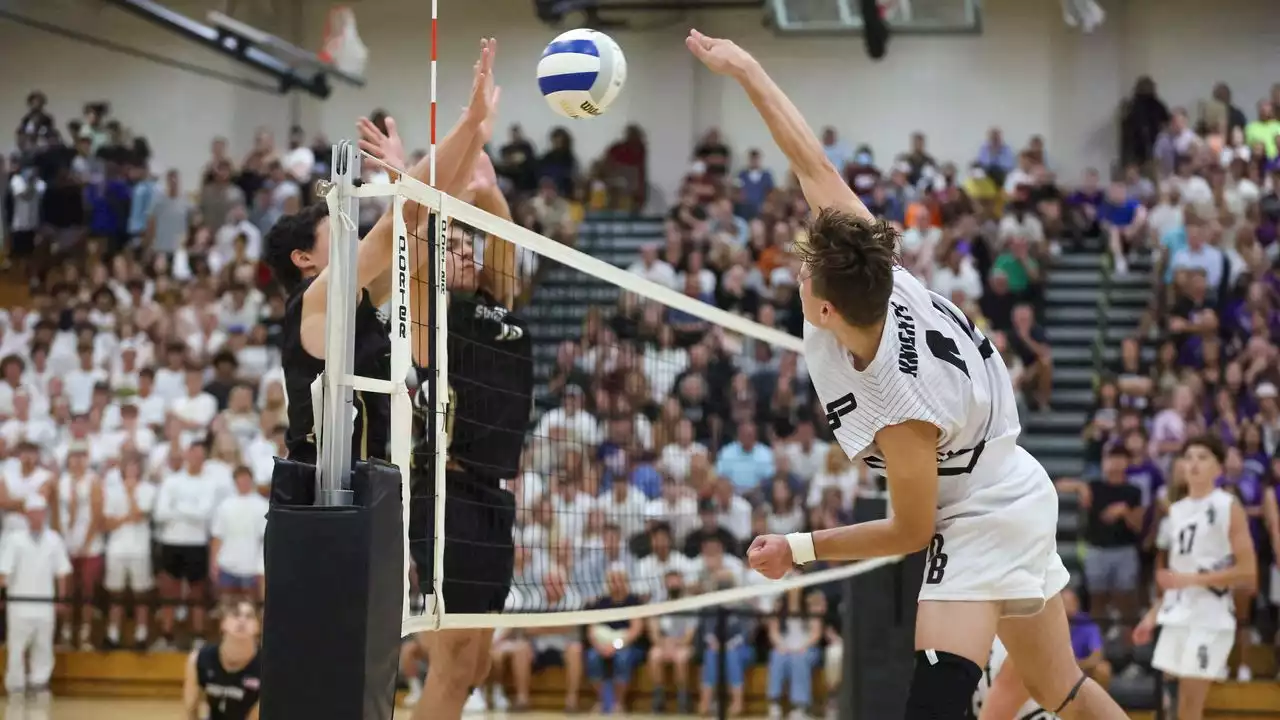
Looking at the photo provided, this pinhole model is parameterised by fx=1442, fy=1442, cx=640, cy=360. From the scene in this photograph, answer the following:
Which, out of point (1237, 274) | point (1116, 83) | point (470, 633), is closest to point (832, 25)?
point (1116, 83)

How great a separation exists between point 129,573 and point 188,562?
0.58 metres

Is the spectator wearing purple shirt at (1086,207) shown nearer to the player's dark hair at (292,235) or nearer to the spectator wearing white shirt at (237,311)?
the spectator wearing white shirt at (237,311)

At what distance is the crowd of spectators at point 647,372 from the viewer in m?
11.0

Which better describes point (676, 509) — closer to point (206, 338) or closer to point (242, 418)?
point (242, 418)

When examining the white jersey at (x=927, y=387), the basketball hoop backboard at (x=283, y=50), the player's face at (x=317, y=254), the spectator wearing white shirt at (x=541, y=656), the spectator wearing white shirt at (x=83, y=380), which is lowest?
the spectator wearing white shirt at (x=541, y=656)

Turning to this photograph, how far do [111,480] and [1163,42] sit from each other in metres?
15.7

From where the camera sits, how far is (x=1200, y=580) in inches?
371

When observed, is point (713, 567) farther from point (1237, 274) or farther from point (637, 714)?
point (1237, 274)

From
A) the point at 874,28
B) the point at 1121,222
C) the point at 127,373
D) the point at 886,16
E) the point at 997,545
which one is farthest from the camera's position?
the point at 874,28

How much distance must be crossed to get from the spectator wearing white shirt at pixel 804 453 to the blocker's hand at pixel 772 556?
7.93m

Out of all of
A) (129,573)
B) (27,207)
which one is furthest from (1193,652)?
(27,207)

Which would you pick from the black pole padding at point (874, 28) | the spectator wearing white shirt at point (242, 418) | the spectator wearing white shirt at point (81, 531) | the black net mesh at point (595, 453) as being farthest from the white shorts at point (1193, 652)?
the black pole padding at point (874, 28)

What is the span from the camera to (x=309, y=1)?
22.4 metres

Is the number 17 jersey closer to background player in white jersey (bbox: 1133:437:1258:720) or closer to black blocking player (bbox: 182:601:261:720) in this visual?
black blocking player (bbox: 182:601:261:720)
